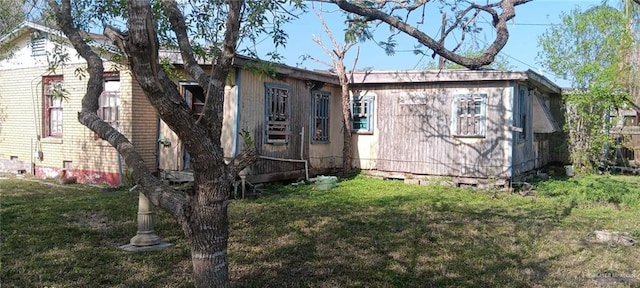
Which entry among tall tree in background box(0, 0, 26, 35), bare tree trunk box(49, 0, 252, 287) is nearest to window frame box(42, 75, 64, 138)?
tall tree in background box(0, 0, 26, 35)

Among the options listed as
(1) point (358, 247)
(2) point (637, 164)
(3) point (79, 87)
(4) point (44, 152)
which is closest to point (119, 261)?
A: (1) point (358, 247)

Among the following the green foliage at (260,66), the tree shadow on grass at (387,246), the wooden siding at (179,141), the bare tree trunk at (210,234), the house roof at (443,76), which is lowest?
the tree shadow on grass at (387,246)

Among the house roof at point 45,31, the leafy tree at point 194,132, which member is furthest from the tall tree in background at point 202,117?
the house roof at point 45,31

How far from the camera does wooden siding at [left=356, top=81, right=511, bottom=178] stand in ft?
41.9

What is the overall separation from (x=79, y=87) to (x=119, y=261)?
7.94 meters

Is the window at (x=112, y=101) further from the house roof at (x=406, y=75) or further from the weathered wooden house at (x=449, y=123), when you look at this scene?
the weathered wooden house at (x=449, y=123)

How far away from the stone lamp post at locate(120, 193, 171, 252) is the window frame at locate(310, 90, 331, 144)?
758 centimetres

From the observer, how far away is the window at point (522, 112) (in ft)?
44.0

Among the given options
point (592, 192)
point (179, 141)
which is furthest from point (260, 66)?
point (592, 192)

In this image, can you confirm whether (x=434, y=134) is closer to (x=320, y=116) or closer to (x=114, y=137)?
(x=320, y=116)

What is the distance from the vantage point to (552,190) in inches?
476

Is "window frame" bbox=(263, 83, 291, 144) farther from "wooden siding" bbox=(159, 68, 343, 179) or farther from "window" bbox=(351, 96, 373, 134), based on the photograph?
"window" bbox=(351, 96, 373, 134)

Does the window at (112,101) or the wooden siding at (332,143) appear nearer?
the window at (112,101)

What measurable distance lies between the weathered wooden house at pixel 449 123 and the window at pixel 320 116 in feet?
2.78
